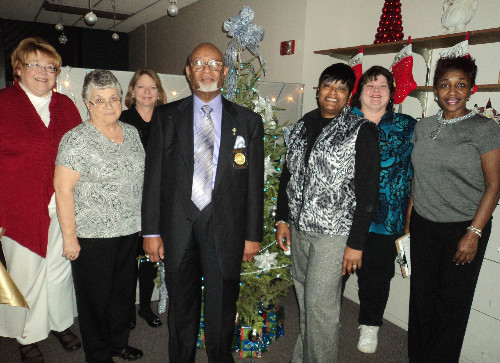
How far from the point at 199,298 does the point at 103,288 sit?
21.4 inches

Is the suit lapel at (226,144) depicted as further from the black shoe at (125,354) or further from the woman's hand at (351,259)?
the black shoe at (125,354)

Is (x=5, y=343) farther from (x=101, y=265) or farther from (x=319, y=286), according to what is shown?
(x=319, y=286)

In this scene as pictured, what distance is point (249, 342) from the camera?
2.47 metres

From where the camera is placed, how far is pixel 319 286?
1.83 meters

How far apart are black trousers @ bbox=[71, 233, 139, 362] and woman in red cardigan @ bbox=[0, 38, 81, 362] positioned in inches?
15.4

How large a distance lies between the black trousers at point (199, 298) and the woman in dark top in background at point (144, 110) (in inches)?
29.4

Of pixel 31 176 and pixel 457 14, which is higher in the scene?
pixel 457 14

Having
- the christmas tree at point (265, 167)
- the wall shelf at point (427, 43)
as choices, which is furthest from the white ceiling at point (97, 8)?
the christmas tree at point (265, 167)

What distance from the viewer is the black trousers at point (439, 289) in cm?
196

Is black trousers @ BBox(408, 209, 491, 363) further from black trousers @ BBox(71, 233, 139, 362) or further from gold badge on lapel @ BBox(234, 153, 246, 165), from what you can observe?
black trousers @ BBox(71, 233, 139, 362)

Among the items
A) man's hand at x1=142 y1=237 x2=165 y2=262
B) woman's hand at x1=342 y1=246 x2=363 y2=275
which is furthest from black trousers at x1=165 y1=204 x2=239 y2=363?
woman's hand at x1=342 y1=246 x2=363 y2=275

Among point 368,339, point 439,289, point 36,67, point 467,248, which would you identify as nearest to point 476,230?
point 467,248

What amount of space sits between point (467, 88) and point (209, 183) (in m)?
A: 1.47

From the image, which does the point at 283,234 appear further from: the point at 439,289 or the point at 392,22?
the point at 392,22
